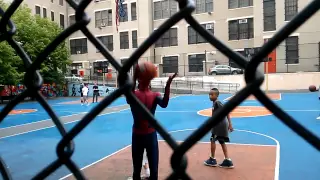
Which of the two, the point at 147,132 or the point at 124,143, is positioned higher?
the point at 147,132

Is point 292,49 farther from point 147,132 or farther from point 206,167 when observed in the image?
point 147,132

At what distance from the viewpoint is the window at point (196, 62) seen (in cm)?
3189

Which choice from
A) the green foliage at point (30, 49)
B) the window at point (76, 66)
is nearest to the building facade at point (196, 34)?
the window at point (76, 66)

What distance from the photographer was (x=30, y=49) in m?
22.2

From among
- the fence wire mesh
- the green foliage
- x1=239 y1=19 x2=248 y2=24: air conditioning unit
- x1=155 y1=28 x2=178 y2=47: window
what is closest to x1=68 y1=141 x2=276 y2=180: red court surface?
the fence wire mesh

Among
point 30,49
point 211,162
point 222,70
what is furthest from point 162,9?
point 211,162

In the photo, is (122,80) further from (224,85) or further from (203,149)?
(224,85)

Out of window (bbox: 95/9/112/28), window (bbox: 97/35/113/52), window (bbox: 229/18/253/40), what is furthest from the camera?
window (bbox: 95/9/112/28)

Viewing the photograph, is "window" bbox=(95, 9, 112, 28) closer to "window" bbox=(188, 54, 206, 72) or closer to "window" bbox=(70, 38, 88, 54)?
"window" bbox=(70, 38, 88, 54)

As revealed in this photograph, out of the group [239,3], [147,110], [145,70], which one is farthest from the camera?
[239,3]

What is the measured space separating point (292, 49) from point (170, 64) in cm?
1245

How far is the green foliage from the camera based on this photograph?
19.6 metres

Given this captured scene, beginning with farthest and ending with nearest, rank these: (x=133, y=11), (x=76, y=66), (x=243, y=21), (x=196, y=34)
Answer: (x=76, y=66) < (x=133, y=11) < (x=243, y=21) < (x=196, y=34)

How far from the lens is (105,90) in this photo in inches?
1186
